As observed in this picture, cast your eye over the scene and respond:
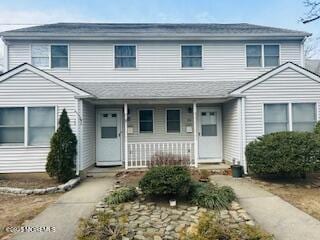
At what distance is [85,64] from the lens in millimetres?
12758

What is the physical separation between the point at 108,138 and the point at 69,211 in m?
5.97

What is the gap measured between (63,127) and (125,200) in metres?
3.81

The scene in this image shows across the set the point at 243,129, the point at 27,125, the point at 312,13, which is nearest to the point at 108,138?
the point at 27,125

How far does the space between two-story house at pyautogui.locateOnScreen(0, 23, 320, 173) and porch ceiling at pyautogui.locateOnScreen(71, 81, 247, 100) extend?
41 millimetres

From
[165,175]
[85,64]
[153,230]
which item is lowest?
[153,230]

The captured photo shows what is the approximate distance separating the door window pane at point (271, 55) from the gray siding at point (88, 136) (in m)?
8.20

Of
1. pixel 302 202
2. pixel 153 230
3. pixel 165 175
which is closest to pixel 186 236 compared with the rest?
pixel 153 230

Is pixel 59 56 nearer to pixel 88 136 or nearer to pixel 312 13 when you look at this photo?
pixel 88 136

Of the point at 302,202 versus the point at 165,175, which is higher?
the point at 165,175

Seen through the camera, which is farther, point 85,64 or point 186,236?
A: point 85,64

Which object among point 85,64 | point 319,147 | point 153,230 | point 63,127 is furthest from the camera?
point 85,64

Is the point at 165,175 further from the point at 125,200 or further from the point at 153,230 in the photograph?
the point at 153,230

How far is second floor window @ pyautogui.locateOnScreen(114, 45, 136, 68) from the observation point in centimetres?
1291

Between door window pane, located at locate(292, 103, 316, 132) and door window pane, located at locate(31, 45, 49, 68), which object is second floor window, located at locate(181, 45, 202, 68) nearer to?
door window pane, located at locate(292, 103, 316, 132)
